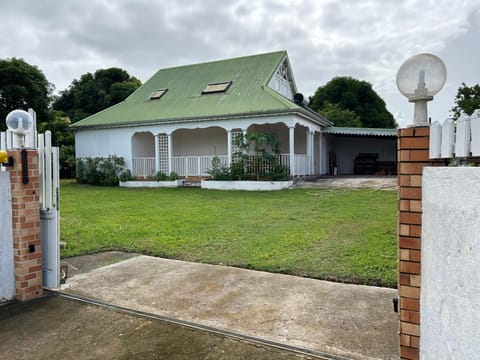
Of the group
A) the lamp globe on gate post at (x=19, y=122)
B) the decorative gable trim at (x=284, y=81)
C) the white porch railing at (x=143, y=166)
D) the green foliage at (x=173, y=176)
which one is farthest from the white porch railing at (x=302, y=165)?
the lamp globe on gate post at (x=19, y=122)

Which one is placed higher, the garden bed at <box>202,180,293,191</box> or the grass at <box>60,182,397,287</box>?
the garden bed at <box>202,180,293,191</box>

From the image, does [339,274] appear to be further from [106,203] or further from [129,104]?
[129,104]

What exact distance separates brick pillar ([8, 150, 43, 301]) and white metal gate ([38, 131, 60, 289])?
0.25 feet

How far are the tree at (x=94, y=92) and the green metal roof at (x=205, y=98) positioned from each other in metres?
13.5

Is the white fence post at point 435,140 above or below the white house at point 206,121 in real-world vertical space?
below

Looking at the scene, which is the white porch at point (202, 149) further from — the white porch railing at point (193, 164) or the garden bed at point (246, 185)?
the garden bed at point (246, 185)

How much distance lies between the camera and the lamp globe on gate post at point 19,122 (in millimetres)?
3252

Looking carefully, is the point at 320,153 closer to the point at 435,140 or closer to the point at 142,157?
the point at 142,157

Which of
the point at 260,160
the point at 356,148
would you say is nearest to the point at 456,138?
the point at 260,160

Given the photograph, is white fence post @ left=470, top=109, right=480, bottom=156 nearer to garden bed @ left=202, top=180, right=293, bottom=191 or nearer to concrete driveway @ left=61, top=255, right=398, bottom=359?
concrete driveway @ left=61, top=255, right=398, bottom=359

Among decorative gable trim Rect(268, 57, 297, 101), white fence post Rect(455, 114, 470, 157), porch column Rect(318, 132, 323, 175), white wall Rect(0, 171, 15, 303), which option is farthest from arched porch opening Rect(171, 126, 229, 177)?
white fence post Rect(455, 114, 470, 157)

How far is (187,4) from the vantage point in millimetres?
10789

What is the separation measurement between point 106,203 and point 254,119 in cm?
696

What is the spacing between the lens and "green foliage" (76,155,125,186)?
16.8m
